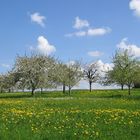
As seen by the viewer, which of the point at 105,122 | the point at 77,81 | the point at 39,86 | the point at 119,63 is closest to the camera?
the point at 105,122

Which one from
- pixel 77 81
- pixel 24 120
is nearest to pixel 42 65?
pixel 77 81

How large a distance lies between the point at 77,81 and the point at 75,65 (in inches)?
240

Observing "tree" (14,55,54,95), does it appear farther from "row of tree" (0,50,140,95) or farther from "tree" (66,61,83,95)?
"tree" (66,61,83,95)

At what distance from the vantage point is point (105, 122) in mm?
15742

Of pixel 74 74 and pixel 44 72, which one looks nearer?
pixel 44 72

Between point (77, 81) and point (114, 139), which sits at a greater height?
point (77, 81)

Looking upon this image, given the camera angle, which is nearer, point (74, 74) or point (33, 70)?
point (33, 70)

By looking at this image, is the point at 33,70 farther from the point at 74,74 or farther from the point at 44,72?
the point at 74,74

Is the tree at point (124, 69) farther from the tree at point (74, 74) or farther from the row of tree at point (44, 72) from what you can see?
the tree at point (74, 74)

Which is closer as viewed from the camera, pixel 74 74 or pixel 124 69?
pixel 124 69

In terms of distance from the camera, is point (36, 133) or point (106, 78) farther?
point (106, 78)

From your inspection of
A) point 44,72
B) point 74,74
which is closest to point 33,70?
point 44,72

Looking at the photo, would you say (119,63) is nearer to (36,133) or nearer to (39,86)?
(39,86)

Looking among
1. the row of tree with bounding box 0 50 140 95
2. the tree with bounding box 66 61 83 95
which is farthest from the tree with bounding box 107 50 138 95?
the tree with bounding box 66 61 83 95
